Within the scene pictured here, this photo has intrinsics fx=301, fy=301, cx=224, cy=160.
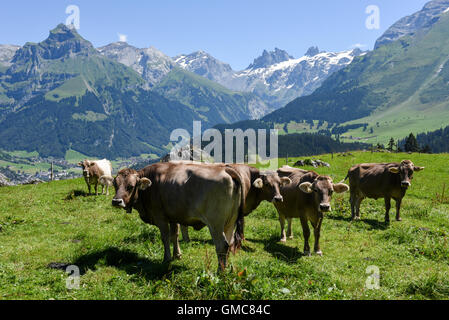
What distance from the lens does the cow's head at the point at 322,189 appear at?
1165cm

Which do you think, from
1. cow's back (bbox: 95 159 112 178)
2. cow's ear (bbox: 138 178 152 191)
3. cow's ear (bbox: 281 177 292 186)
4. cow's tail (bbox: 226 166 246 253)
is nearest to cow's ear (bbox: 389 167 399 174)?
cow's ear (bbox: 281 177 292 186)

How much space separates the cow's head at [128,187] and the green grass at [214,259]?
80.3 inches

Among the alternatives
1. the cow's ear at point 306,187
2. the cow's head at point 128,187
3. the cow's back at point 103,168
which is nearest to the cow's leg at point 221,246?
the cow's head at point 128,187

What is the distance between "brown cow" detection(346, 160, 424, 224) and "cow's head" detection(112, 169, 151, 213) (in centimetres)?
1390

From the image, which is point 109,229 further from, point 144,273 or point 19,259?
point 144,273

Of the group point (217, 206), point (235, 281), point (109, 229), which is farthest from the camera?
point (109, 229)

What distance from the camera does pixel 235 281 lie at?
7758mm

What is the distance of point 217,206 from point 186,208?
1.14m

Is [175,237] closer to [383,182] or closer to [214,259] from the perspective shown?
[214,259]

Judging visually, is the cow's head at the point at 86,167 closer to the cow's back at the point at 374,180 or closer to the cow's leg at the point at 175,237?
the cow's leg at the point at 175,237
